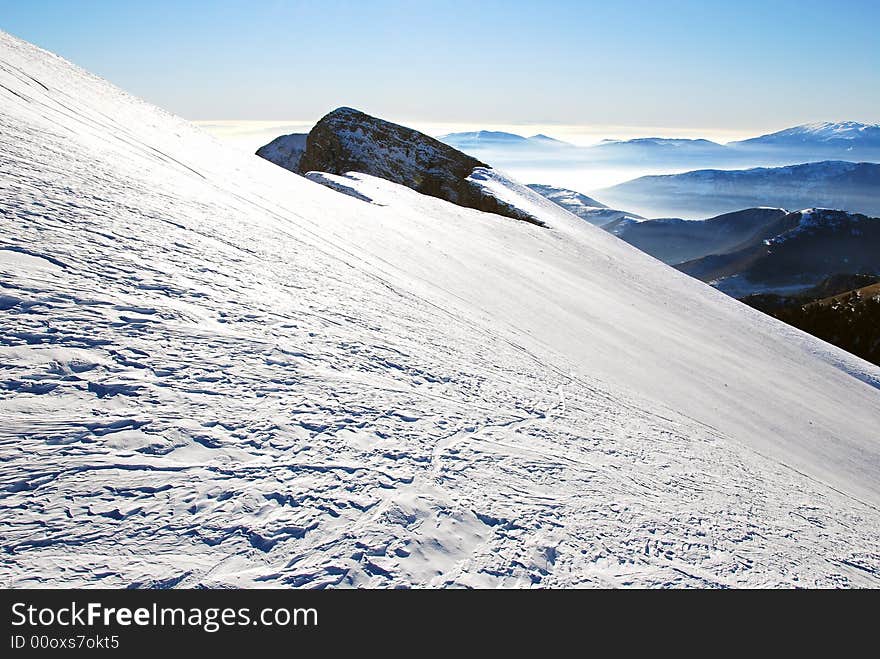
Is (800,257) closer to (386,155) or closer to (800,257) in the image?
(800,257)

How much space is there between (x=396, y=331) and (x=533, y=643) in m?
4.52

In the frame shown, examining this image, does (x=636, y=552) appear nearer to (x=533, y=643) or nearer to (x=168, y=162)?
(x=533, y=643)

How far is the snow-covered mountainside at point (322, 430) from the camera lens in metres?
3.12

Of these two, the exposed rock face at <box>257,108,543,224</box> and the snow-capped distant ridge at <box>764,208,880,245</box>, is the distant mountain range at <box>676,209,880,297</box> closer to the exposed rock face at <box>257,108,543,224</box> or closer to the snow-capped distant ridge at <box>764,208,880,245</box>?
the snow-capped distant ridge at <box>764,208,880,245</box>

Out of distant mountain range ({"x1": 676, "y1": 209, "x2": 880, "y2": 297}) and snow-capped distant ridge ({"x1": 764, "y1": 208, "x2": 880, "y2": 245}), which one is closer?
distant mountain range ({"x1": 676, "y1": 209, "x2": 880, "y2": 297})

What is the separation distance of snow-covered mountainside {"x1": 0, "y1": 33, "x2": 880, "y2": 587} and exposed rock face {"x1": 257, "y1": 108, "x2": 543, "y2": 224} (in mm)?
30485

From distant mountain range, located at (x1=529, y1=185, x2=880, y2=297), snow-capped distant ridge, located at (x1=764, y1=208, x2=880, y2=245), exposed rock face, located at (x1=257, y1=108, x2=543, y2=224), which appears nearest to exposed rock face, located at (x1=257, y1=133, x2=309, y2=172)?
exposed rock face, located at (x1=257, y1=108, x2=543, y2=224)

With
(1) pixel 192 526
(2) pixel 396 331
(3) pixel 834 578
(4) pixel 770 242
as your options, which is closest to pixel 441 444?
(1) pixel 192 526

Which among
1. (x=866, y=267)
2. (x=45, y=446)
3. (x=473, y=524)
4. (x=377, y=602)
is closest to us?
(x=377, y=602)

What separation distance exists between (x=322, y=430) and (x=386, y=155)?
44.8 meters

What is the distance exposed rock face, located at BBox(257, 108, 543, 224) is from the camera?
42.0 meters

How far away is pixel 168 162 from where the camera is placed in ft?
40.7

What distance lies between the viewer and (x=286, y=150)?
285 feet

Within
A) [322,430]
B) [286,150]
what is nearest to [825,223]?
[286,150]
